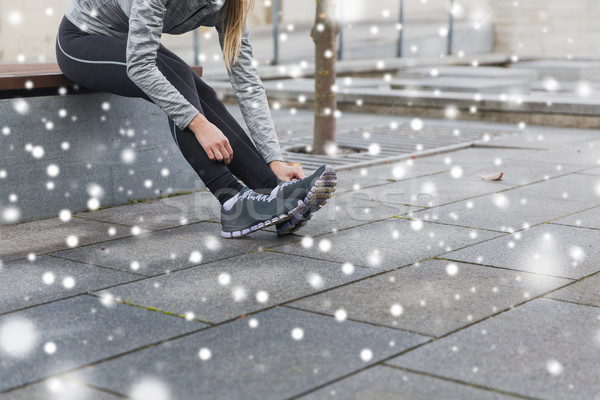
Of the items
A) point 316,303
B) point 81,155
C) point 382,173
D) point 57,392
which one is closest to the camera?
point 57,392

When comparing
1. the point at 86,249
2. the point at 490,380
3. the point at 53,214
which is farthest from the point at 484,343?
the point at 53,214

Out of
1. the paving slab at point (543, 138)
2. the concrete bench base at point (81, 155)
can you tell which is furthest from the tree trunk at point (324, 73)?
the concrete bench base at point (81, 155)

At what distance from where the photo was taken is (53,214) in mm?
4648

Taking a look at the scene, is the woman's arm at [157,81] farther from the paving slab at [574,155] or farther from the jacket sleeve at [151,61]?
the paving slab at [574,155]

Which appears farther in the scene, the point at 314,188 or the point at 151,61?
the point at 151,61

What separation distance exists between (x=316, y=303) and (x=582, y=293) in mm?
1038

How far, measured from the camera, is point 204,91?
14.2ft

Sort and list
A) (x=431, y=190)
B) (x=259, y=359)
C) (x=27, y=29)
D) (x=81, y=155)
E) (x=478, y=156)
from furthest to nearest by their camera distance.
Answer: (x=27, y=29), (x=478, y=156), (x=431, y=190), (x=81, y=155), (x=259, y=359)

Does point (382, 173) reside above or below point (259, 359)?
below

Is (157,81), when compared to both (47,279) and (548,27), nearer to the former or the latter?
(47,279)

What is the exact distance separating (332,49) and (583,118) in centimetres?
326

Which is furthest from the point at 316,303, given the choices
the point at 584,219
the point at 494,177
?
the point at 494,177

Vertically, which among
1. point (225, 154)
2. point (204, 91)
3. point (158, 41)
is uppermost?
point (158, 41)

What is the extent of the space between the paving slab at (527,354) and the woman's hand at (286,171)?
142 centimetres
